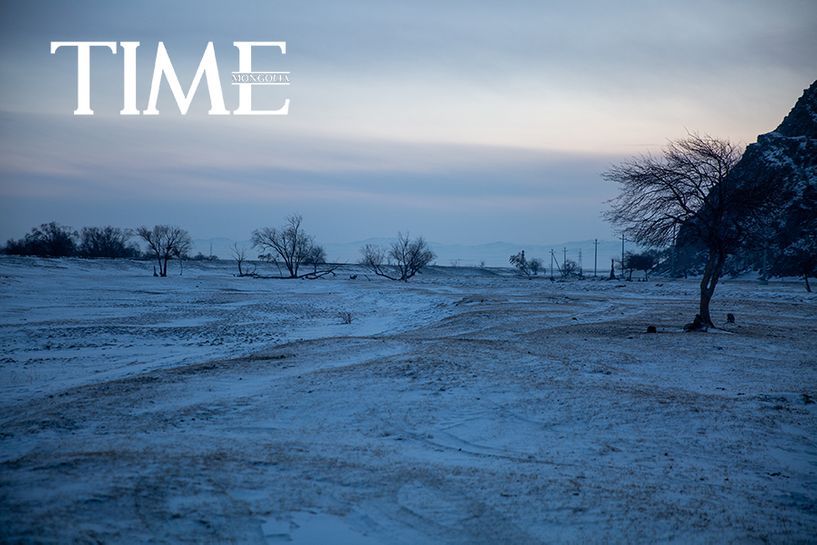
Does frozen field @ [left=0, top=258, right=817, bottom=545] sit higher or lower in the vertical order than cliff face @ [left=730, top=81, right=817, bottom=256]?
lower

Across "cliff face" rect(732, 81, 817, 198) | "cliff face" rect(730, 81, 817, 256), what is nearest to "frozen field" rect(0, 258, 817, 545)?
"cliff face" rect(730, 81, 817, 256)

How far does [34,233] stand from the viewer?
96.4 meters

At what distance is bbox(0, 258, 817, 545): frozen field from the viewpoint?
4789 millimetres

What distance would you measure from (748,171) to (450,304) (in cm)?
1457

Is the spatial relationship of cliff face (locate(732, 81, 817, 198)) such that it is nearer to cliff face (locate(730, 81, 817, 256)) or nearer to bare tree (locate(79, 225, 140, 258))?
cliff face (locate(730, 81, 817, 256))

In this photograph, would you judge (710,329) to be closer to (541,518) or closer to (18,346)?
(541,518)

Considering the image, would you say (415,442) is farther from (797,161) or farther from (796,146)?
(796,146)

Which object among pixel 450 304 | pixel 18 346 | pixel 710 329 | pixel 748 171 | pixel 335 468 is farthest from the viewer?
pixel 450 304

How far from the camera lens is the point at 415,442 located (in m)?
7.12

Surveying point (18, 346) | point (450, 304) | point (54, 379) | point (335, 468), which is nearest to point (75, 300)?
point (18, 346)

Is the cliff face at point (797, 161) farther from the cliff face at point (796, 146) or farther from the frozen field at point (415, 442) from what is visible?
the frozen field at point (415, 442)

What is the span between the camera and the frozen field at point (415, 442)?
4.79 metres

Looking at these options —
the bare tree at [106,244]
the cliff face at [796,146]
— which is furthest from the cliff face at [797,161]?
the bare tree at [106,244]

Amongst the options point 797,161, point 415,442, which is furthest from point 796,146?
point 415,442
